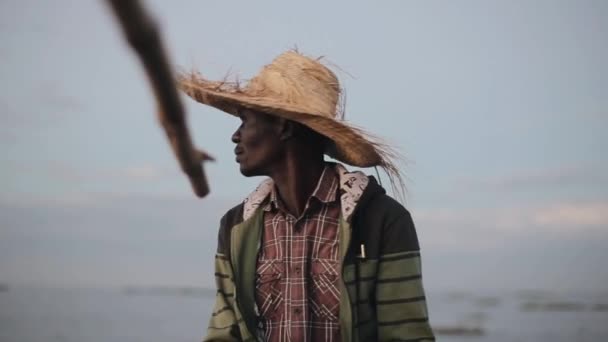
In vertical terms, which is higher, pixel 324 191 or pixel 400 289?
pixel 324 191

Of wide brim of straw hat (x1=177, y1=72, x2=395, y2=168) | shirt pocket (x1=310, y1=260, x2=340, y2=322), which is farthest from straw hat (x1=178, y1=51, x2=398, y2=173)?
shirt pocket (x1=310, y1=260, x2=340, y2=322)

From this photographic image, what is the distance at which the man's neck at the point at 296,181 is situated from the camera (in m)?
3.53

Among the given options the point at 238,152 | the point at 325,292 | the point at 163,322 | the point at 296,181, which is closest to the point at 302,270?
the point at 325,292

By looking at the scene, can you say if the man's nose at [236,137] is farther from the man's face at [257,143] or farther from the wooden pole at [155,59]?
the wooden pole at [155,59]

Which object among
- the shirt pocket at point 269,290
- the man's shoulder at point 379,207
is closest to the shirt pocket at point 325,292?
the shirt pocket at point 269,290

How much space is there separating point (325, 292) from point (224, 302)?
0.44 metres

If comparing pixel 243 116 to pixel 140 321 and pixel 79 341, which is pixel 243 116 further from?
pixel 140 321

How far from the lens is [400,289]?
342cm

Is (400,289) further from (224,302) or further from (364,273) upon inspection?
(224,302)

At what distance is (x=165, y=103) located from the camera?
1687mm

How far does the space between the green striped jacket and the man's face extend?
8.2 inches

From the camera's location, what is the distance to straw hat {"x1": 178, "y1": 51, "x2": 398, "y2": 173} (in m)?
3.43

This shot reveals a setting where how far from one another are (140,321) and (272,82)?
17.0 metres

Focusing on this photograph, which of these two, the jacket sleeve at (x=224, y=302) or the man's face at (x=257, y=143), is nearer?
the man's face at (x=257, y=143)
